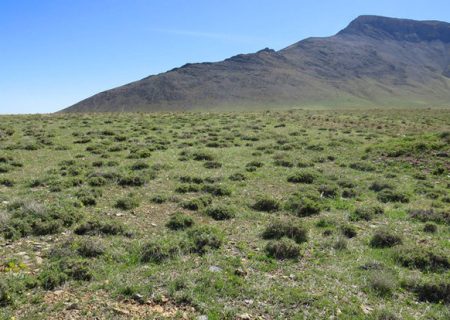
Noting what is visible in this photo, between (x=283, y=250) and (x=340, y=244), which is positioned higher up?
(x=283, y=250)

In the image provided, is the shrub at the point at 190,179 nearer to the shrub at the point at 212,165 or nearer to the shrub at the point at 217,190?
the shrub at the point at 217,190

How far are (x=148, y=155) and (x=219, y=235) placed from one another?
15101mm

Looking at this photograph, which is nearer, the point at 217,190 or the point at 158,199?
the point at 158,199

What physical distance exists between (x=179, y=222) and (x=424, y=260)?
7163mm

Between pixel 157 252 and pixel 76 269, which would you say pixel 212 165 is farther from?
pixel 76 269

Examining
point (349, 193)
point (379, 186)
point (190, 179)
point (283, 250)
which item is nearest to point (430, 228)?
point (349, 193)

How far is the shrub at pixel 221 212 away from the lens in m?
14.7

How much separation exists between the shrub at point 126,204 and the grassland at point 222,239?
0.05 meters

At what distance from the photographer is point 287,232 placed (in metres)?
12.7

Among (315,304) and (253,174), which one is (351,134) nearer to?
(253,174)

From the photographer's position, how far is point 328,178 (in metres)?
21.2

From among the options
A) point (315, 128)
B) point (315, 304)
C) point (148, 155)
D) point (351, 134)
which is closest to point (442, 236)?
point (315, 304)

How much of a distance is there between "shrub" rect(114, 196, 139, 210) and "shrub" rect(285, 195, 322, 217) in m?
5.74

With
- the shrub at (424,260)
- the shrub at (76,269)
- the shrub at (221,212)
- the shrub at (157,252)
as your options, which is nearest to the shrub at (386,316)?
the shrub at (424,260)
